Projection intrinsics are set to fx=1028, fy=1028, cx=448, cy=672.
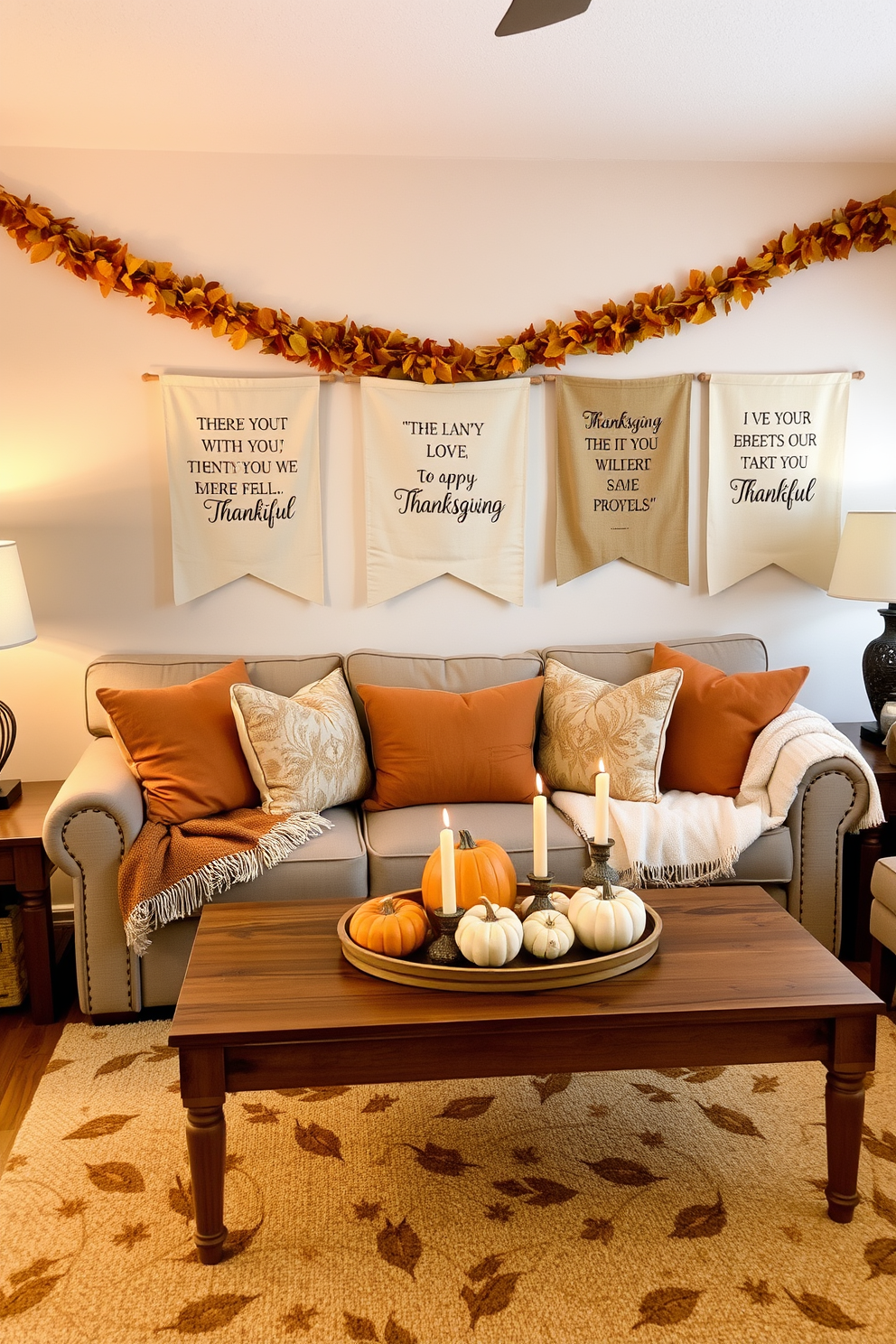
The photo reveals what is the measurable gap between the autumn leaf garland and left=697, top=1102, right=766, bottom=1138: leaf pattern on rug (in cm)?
239

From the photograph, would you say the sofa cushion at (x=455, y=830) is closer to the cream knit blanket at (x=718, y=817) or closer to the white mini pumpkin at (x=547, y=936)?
the cream knit blanket at (x=718, y=817)

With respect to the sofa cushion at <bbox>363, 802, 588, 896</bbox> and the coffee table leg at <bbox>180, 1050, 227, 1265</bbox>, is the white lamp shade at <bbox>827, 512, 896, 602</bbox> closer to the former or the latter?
the sofa cushion at <bbox>363, 802, 588, 896</bbox>


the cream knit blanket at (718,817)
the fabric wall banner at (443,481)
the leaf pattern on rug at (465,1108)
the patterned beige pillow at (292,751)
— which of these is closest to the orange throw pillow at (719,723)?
the cream knit blanket at (718,817)

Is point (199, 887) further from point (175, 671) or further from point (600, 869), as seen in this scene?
point (600, 869)

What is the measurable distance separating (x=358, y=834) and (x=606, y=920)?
3.72 ft

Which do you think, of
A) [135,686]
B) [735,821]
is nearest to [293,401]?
[135,686]

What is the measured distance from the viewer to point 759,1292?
1.81 metres

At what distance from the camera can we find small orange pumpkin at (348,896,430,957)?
2.04 metres

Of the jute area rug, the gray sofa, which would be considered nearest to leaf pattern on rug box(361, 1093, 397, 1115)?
the jute area rug

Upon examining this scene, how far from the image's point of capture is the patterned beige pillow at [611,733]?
10.3 ft

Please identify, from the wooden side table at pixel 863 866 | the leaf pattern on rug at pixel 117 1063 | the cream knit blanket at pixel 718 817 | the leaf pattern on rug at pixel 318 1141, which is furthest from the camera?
the wooden side table at pixel 863 866

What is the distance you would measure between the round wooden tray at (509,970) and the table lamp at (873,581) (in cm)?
184

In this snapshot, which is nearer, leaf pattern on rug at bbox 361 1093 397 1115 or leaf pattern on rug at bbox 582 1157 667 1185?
leaf pattern on rug at bbox 582 1157 667 1185

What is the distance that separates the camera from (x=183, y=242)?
11.3ft
